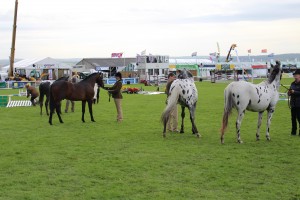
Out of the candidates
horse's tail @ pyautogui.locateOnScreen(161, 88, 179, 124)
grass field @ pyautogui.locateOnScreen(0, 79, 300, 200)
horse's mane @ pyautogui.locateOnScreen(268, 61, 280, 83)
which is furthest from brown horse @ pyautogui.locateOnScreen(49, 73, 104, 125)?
horse's mane @ pyautogui.locateOnScreen(268, 61, 280, 83)

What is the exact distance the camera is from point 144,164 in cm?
863

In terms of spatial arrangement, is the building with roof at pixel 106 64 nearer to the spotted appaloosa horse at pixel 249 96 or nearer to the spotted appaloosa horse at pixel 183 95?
the spotted appaloosa horse at pixel 183 95

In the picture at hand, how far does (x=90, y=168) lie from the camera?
27.3ft

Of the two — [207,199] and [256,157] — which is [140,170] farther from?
[256,157]

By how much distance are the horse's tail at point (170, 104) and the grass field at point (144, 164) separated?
2.09 ft

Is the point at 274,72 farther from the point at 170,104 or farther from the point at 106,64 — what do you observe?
the point at 106,64

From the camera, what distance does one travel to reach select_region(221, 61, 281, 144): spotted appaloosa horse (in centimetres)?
1086

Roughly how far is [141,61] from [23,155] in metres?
59.9

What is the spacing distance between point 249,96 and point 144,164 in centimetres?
385

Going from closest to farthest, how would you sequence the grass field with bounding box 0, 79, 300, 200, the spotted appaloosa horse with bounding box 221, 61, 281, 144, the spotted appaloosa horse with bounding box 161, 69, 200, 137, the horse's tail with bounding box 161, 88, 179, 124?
the grass field with bounding box 0, 79, 300, 200 < the spotted appaloosa horse with bounding box 221, 61, 281, 144 < the horse's tail with bounding box 161, 88, 179, 124 < the spotted appaloosa horse with bounding box 161, 69, 200, 137

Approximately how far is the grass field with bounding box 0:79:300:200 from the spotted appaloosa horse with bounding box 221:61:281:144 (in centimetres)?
82

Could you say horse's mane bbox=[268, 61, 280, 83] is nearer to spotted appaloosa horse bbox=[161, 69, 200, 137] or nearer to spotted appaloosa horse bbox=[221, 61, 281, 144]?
spotted appaloosa horse bbox=[221, 61, 281, 144]

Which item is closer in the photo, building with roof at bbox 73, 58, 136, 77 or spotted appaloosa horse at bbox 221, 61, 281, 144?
spotted appaloosa horse at bbox 221, 61, 281, 144

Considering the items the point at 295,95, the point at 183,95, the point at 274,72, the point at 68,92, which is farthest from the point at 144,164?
the point at 68,92
